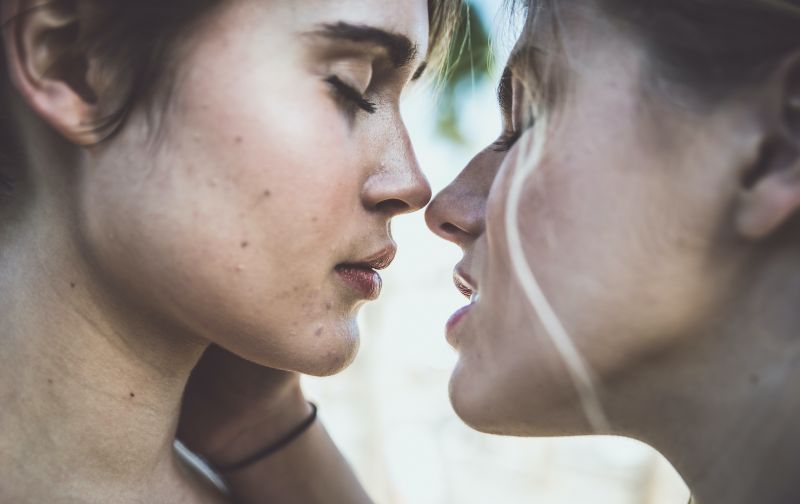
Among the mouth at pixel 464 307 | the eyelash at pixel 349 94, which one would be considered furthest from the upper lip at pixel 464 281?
the eyelash at pixel 349 94

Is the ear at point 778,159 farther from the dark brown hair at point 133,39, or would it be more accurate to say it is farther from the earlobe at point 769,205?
the dark brown hair at point 133,39

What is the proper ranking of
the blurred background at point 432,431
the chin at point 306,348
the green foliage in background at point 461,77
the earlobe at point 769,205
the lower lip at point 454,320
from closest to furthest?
the earlobe at point 769,205, the chin at point 306,348, the lower lip at point 454,320, the green foliage in background at point 461,77, the blurred background at point 432,431

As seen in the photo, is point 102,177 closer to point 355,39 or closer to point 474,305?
point 355,39

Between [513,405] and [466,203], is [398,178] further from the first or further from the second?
[513,405]

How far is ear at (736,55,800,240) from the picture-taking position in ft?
3.23

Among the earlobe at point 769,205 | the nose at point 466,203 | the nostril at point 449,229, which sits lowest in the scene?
the nostril at point 449,229

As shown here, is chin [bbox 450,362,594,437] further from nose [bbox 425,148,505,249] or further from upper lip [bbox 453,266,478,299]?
nose [bbox 425,148,505,249]

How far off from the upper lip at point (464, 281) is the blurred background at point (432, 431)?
3.11 metres

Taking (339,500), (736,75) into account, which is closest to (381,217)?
(736,75)

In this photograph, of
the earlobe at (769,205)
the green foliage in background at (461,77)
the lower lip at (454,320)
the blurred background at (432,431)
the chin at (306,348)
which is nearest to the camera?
the earlobe at (769,205)

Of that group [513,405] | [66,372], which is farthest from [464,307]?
[66,372]

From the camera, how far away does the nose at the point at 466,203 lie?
140 cm

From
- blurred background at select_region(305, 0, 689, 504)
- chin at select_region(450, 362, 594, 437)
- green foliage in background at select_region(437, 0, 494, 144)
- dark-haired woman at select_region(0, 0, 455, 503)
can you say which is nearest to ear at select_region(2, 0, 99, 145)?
dark-haired woman at select_region(0, 0, 455, 503)

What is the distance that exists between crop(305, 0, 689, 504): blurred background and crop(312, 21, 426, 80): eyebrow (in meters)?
3.18
